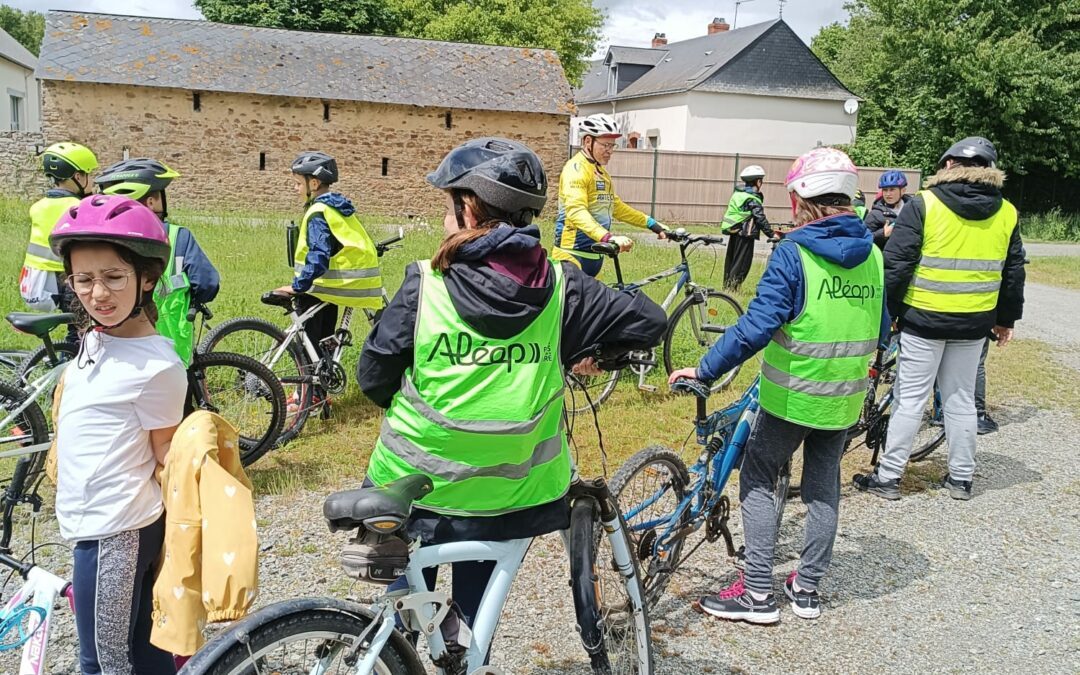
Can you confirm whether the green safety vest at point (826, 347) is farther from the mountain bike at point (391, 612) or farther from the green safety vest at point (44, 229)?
the green safety vest at point (44, 229)

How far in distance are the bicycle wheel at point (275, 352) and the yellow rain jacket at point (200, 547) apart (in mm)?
3921

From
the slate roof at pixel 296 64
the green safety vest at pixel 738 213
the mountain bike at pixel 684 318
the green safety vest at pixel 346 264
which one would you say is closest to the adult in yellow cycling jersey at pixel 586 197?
the mountain bike at pixel 684 318

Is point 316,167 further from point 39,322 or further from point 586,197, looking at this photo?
point 39,322

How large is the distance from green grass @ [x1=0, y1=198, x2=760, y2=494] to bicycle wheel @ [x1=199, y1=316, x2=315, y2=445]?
184 mm

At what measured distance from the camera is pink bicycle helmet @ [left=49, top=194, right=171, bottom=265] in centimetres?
233

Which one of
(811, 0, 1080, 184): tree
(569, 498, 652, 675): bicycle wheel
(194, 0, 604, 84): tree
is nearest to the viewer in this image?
(569, 498, 652, 675): bicycle wheel

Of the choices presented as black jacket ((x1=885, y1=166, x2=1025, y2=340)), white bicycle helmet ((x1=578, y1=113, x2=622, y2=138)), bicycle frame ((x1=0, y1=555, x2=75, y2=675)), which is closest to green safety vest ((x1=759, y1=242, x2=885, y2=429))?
black jacket ((x1=885, y1=166, x2=1025, y2=340))

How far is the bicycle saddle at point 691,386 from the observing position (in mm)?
3836

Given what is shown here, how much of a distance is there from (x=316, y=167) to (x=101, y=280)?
4.04 meters

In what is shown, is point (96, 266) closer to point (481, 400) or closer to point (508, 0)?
point (481, 400)

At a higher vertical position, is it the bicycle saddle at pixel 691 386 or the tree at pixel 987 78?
the tree at pixel 987 78

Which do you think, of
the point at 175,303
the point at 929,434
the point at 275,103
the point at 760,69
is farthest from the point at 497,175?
the point at 760,69

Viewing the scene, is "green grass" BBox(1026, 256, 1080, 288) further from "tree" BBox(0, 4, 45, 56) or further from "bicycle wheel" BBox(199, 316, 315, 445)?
"tree" BBox(0, 4, 45, 56)

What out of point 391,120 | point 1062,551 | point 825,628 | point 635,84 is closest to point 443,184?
point 825,628
